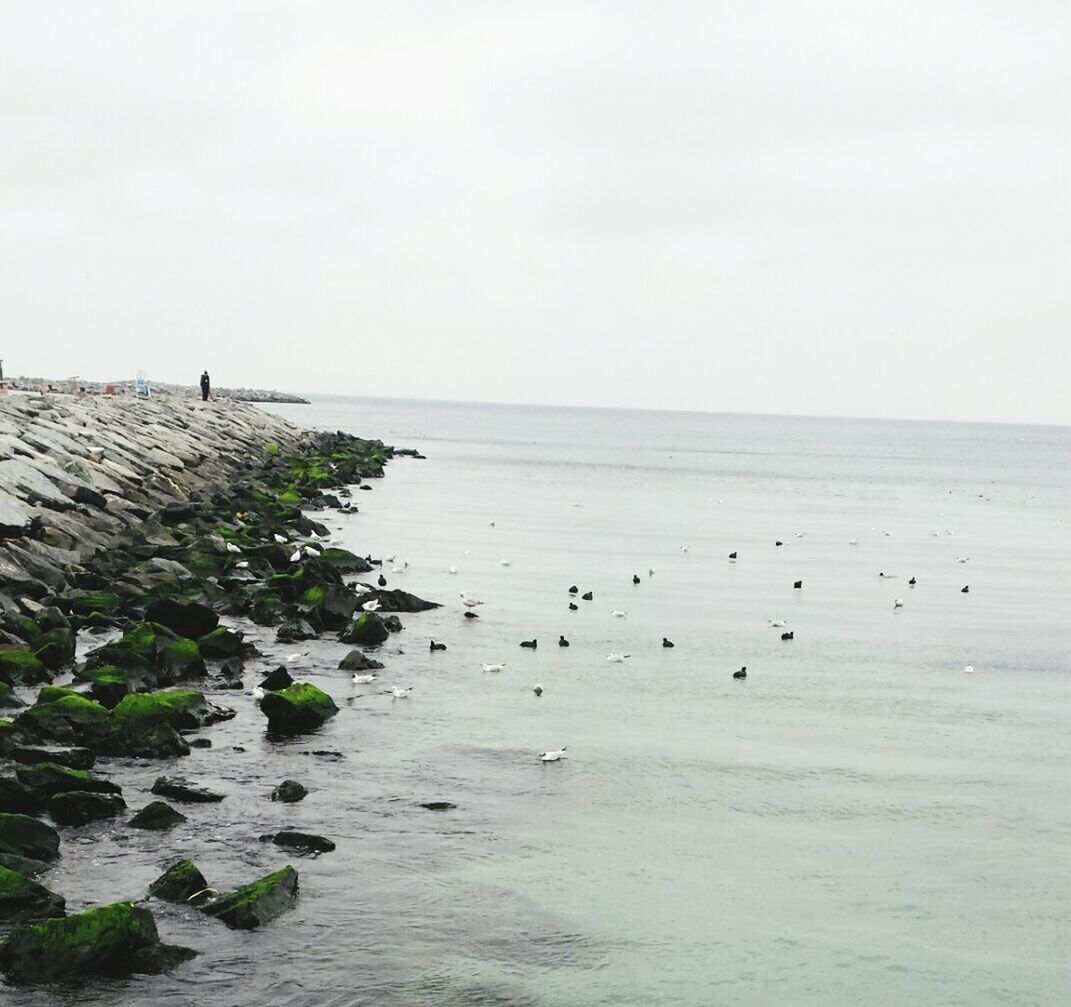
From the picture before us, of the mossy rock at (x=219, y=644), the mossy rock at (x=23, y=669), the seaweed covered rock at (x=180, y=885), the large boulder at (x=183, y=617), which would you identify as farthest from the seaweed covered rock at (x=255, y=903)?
the large boulder at (x=183, y=617)

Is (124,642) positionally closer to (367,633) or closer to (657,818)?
(367,633)

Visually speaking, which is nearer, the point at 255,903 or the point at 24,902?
the point at 24,902

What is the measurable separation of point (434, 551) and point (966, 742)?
57.0ft

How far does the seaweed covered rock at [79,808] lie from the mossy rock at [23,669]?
168 inches

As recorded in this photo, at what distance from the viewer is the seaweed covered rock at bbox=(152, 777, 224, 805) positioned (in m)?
10.6

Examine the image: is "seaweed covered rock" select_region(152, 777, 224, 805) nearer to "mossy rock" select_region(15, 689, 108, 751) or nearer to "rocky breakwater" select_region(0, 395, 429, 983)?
"rocky breakwater" select_region(0, 395, 429, 983)

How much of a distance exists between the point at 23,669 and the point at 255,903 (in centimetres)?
676

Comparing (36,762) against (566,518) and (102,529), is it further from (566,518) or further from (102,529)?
(566,518)

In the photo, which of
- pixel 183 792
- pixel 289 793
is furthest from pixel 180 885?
pixel 289 793

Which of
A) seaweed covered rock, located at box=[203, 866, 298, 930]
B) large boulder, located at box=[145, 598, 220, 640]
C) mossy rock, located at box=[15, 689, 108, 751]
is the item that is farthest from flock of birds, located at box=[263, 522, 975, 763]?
seaweed covered rock, located at box=[203, 866, 298, 930]

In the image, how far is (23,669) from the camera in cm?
1395

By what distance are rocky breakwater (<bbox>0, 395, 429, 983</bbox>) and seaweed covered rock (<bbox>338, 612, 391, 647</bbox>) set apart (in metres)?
0.05

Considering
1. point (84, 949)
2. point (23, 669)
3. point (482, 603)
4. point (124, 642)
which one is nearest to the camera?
point (84, 949)

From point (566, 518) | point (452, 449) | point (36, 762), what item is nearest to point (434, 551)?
point (566, 518)
